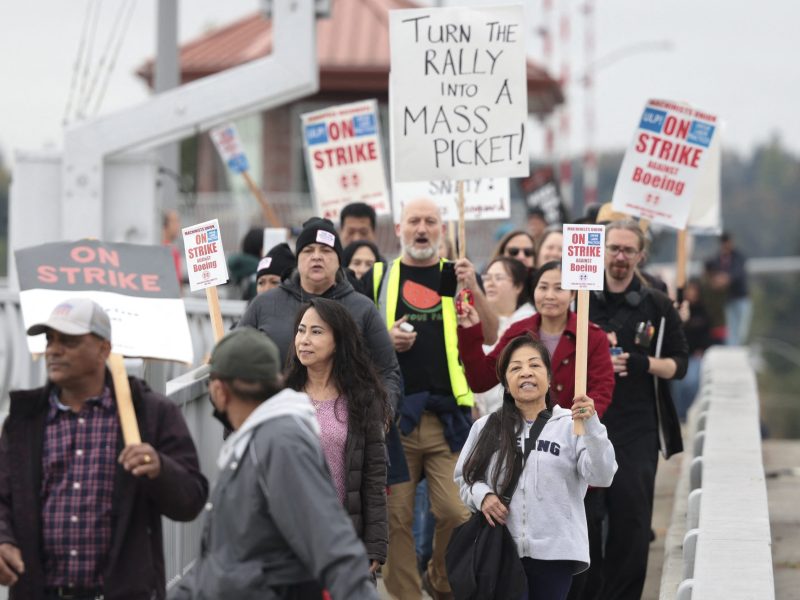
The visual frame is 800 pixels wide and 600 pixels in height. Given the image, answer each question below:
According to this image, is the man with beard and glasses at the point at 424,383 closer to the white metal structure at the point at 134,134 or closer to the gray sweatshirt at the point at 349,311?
the gray sweatshirt at the point at 349,311

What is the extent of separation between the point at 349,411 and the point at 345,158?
5548 mm

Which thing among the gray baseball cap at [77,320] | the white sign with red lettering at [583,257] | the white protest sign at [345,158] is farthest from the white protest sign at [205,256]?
the white protest sign at [345,158]

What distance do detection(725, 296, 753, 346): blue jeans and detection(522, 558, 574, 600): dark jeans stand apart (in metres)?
15.0

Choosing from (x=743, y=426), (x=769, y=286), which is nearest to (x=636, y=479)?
(x=743, y=426)

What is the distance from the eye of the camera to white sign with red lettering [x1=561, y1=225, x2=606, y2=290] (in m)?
7.26

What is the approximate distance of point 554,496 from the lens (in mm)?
6902

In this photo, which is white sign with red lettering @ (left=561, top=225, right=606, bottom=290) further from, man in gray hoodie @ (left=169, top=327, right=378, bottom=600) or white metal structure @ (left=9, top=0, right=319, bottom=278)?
white metal structure @ (left=9, top=0, right=319, bottom=278)

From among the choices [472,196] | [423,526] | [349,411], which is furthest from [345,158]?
[349,411]

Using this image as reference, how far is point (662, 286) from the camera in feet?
33.8

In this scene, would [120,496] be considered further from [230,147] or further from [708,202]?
[230,147]

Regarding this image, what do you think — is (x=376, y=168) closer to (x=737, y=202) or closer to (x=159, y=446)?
(x=159, y=446)

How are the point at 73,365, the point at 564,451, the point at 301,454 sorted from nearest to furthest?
the point at 301,454 → the point at 73,365 → the point at 564,451

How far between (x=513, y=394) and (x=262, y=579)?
2.24m

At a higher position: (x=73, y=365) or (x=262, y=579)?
(x=73, y=365)
